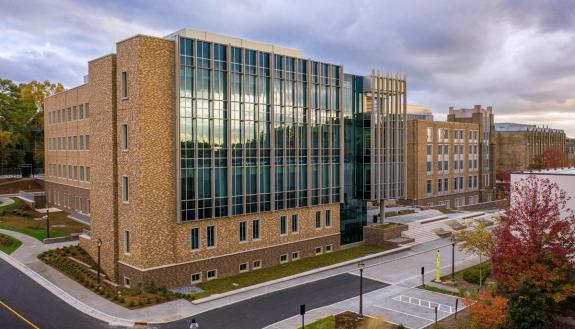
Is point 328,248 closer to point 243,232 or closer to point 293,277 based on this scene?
point 293,277

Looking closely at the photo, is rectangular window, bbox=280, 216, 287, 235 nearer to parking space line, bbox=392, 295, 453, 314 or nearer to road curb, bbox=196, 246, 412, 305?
road curb, bbox=196, 246, 412, 305

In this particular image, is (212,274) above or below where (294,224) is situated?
below

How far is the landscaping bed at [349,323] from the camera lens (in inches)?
1013

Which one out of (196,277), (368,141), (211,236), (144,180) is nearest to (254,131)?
(211,236)

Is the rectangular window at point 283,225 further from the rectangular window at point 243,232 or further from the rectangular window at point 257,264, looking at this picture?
the rectangular window at point 243,232

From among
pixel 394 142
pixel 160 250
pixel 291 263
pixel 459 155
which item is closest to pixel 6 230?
pixel 160 250

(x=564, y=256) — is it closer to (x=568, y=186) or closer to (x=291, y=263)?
(x=568, y=186)

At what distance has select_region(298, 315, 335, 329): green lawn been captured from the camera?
26.0 m

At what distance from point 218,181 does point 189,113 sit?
599 centimetres

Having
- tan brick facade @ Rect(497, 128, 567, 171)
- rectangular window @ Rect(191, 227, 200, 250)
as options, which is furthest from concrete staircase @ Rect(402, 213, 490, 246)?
tan brick facade @ Rect(497, 128, 567, 171)

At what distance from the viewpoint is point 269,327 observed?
26359 mm

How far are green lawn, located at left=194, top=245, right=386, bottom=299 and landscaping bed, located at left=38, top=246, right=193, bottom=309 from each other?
2807mm

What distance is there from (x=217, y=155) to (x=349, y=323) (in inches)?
657

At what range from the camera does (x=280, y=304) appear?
1193 inches
